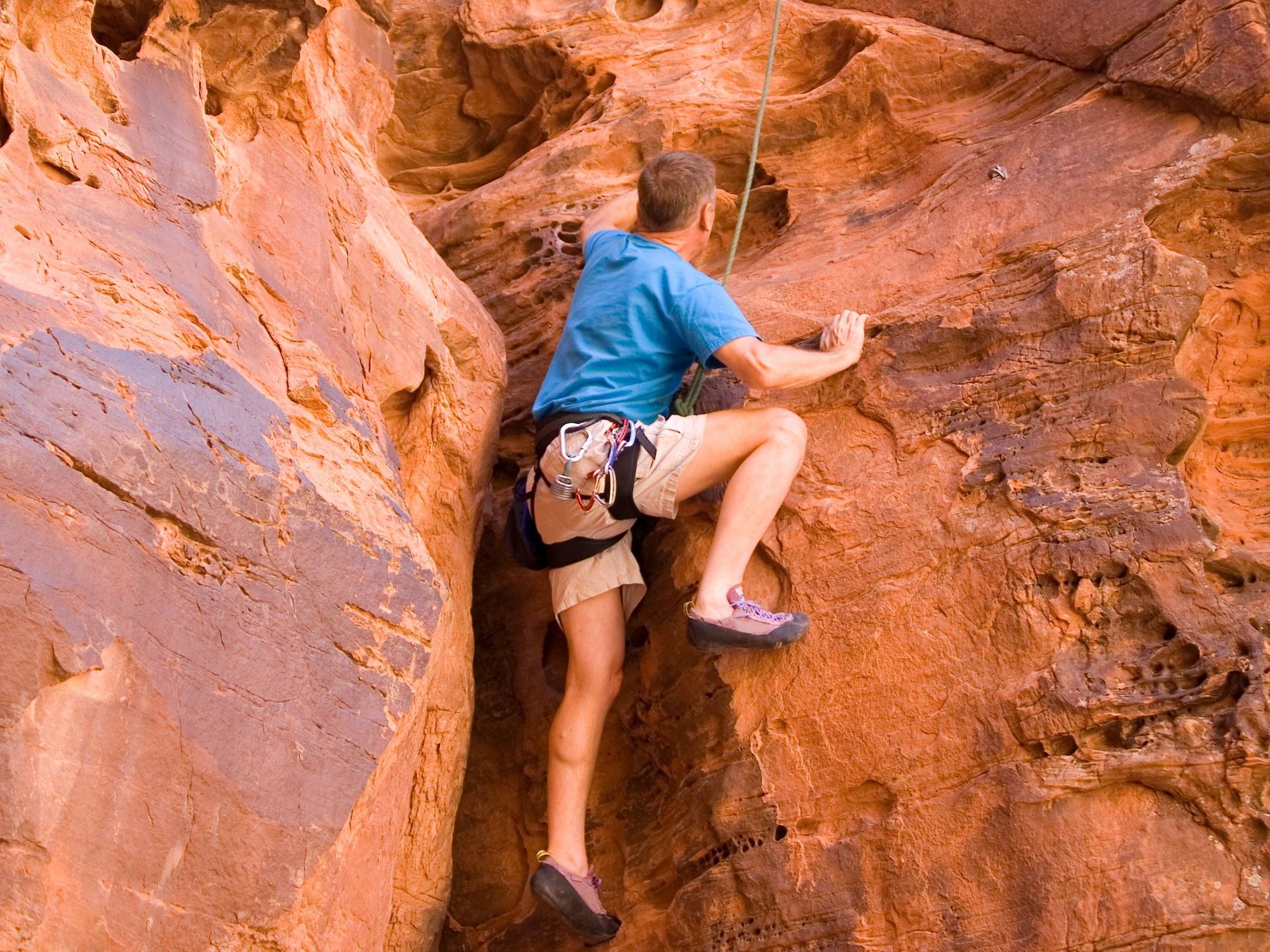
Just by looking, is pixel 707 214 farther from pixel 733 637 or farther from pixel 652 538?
pixel 733 637

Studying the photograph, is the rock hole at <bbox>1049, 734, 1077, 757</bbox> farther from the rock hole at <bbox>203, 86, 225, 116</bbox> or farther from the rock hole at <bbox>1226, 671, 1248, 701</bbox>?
the rock hole at <bbox>203, 86, 225, 116</bbox>

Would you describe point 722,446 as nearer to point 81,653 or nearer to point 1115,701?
point 1115,701

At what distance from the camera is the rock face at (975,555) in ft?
13.3

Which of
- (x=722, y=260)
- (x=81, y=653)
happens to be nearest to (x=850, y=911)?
(x=81, y=653)

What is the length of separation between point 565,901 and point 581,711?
0.62m

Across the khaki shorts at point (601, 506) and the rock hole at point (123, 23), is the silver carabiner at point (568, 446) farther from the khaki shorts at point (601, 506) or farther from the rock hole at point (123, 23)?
the rock hole at point (123, 23)

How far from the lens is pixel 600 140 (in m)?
6.38

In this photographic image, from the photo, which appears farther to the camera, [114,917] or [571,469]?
[571,469]

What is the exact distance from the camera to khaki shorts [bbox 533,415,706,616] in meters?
4.51

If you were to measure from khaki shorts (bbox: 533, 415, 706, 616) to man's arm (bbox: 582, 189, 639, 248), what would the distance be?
1.16 metres

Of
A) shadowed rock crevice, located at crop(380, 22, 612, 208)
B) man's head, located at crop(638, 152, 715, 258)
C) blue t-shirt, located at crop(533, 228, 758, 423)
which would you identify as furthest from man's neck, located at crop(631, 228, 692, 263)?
shadowed rock crevice, located at crop(380, 22, 612, 208)

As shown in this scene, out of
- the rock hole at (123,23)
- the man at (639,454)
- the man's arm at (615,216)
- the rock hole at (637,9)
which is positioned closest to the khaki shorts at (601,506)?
the man at (639,454)

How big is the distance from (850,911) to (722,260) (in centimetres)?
303

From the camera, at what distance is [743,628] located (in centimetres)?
432
